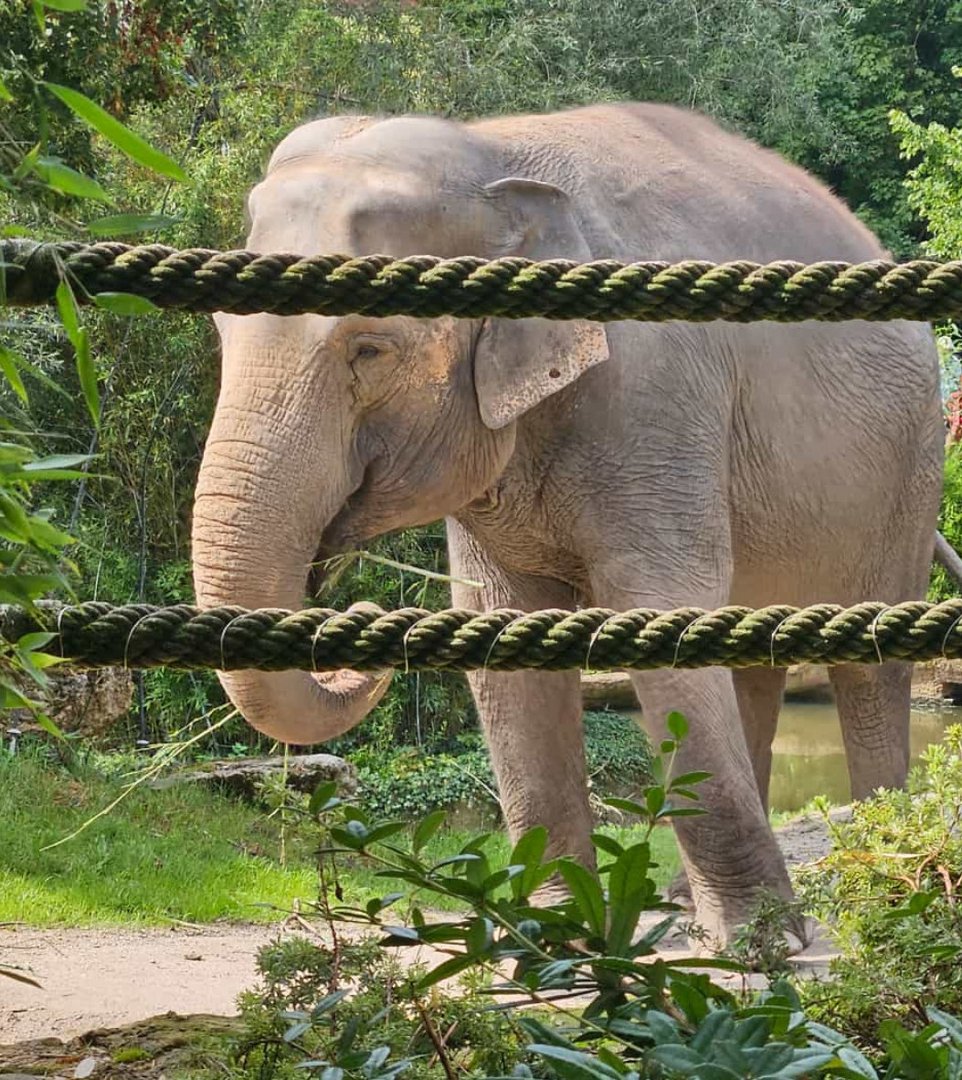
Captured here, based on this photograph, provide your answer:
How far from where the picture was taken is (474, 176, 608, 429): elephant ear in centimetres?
396

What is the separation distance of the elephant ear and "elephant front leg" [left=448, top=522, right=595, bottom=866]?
2.12ft

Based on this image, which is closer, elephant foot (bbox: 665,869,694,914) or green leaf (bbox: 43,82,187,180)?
green leaf (bbox: 43,82,187,180)

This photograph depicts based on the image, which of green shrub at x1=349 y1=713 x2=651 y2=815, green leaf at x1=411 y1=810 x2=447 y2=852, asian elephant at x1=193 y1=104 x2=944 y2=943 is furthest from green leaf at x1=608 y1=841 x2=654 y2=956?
green shrub at x1=349 y1=713 x2=651 y2=815

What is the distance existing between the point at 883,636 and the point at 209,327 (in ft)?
29.4

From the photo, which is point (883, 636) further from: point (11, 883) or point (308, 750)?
point (308, 750)

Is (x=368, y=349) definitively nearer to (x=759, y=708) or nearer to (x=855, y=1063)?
(x=759, y=708)

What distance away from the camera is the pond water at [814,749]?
1070cm

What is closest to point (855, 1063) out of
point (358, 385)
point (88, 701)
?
point (358, 385)

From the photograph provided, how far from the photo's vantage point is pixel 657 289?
65.1 inches

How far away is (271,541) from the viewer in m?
3.67

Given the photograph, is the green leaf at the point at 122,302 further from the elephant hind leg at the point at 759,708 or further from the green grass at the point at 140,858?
the elephant hind leg at the point at 759,708

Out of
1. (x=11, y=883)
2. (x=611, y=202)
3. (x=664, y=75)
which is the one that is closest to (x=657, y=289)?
(x=611, y=202)

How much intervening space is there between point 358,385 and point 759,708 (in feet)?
6.53

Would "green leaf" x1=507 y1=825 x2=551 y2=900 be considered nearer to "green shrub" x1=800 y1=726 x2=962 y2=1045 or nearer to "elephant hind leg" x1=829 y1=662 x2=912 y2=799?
→ "green shrub" x1=800 y1=726 x2=962 y2=1045
